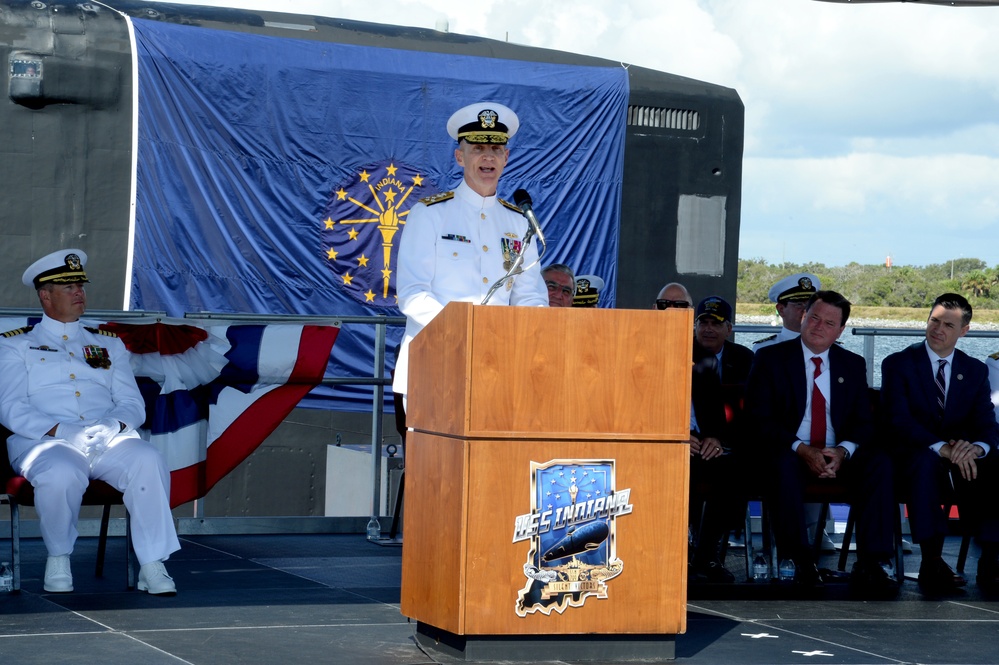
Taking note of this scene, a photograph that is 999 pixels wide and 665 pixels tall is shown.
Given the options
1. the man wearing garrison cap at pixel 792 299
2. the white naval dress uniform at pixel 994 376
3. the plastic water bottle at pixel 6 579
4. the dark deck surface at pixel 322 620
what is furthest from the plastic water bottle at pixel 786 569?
the plastic water bottle at pixel 6 579

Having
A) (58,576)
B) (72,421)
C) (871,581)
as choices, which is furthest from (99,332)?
(871,581)

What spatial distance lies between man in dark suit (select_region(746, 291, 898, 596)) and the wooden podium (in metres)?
1.99

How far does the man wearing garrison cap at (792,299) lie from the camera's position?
730 centimetres

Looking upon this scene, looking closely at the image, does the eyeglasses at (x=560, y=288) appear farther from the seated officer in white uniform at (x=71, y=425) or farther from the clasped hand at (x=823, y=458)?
the seated officer in white uniform at (x=71, y=425)

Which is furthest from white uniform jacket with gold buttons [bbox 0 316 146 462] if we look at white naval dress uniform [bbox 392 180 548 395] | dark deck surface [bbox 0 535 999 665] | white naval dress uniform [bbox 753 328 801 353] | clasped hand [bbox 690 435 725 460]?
white naval dress uniform [bbox 753 328 801 353]

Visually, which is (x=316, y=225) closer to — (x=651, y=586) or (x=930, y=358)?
(x=930, y=358)

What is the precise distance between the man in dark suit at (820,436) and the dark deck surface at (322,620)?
0.71ft

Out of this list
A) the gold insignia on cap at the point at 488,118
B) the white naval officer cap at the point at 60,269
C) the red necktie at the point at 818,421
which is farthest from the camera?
the red necktie at the point at 818,421

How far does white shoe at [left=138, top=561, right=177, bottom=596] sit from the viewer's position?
4.96m

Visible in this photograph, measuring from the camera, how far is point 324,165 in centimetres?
1030

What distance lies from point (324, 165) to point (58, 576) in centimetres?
575

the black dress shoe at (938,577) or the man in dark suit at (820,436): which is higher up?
the man in dark suit at (820,436)

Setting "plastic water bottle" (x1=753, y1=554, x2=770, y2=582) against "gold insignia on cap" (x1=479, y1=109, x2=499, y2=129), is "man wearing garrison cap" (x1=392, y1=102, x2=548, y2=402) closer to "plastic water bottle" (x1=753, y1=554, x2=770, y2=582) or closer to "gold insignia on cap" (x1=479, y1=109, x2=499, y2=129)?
"gold insignia on cap" (x1=479, y1=109, x2=499, y2=129)

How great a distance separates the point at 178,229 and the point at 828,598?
595 cm
